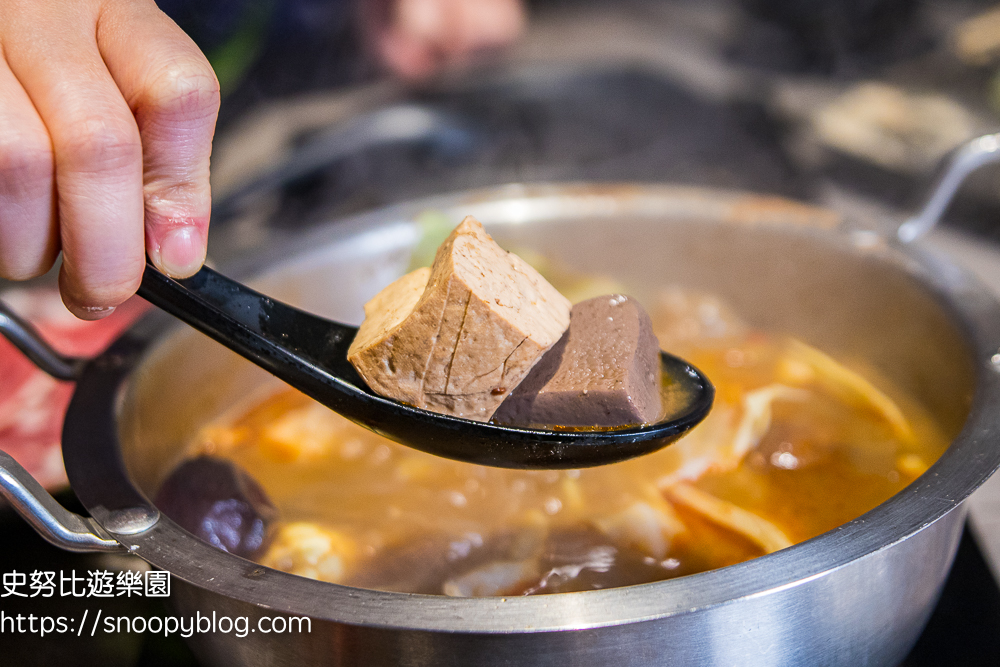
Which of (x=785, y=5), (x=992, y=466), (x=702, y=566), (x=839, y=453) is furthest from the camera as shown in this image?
(x=785, y=5)

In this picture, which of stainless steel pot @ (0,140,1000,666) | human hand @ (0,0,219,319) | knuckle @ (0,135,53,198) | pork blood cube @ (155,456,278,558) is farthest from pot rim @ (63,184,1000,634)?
knuckle @ (0,135,53,198)

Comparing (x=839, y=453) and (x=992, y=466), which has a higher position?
(x=992, y=466)

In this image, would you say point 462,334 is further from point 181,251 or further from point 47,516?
point 47,516

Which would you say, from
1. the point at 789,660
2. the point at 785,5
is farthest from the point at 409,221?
the point at 785,5

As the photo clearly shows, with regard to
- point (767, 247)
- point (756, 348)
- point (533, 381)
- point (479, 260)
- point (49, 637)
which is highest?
point (479, 260)

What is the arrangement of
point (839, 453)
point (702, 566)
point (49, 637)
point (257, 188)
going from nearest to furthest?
point (702, 566)
point (49, 637)
point (839, 453)
point (257, 188)

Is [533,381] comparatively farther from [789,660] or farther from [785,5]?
[785,5]

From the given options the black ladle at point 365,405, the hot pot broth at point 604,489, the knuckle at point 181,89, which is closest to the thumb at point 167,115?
the knuckle at point 181,89
